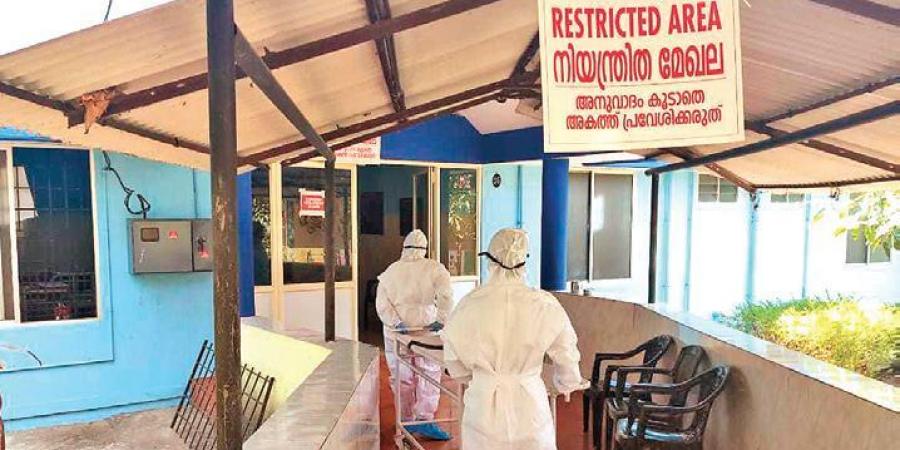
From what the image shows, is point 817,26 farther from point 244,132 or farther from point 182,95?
point 244,132

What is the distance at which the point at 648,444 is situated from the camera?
291 centimetres

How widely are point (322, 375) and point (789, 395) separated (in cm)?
214

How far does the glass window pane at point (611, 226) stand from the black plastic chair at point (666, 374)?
4075mm

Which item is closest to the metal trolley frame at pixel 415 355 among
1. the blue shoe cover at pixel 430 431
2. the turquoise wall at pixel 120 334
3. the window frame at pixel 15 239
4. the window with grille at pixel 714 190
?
the blue shoe cover at pixel 430 431

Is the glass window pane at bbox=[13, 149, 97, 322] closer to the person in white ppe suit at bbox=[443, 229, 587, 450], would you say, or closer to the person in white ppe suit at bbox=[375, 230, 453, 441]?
the person in white ppe suit at bbox=[375, 230, 453, 441]

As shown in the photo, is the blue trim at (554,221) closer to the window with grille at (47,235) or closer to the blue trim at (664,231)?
the blue trim at (664,231)

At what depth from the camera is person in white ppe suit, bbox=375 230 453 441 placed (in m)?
4.29

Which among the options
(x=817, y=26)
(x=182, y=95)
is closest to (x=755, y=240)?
(x=817, y=26)

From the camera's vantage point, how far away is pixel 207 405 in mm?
4234

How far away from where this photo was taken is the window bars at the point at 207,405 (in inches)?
142

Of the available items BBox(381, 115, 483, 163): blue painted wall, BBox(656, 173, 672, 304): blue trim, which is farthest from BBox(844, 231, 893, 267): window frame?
BBox(381, 115, 483, 163): blue painted wall

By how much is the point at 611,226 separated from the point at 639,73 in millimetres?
6029

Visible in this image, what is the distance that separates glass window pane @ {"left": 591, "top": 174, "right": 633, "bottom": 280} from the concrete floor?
5404mm

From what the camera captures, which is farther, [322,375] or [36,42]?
[322,375]
